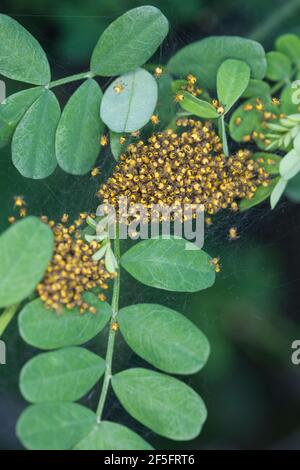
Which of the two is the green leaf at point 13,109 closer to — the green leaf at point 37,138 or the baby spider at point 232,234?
the green leaf at point 37,138

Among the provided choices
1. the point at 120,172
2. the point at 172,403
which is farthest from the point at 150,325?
the point at 120,172

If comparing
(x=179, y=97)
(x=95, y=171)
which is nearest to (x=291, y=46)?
(x=179, y=97)

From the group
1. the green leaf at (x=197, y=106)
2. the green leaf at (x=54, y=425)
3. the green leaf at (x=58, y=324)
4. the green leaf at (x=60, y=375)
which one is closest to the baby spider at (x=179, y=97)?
the green leaf at (x=197, y=106)

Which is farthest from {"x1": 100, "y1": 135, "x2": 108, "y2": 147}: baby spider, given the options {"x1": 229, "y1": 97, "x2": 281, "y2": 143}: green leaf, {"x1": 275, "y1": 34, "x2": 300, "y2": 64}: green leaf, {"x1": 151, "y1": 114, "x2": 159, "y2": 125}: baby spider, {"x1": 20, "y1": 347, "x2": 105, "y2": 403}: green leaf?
{"x1": 275, "y1": 34, "x2": 300, "y2": 64}: green leaf

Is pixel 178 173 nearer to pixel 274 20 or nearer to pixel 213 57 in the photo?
pixel 213 57

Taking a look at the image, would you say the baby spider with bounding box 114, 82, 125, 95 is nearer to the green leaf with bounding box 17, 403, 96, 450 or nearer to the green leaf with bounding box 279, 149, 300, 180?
the green leaf with bounding box 279, 149, 300, 180

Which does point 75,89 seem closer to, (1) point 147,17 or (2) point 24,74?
(2) point 24,74
